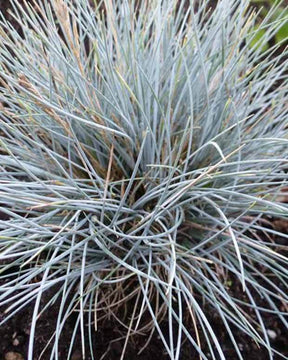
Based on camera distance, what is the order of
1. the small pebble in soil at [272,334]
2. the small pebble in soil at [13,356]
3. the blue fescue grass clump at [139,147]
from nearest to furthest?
the blue fescue grass clump at [139,147] < the small pebble in soil at [13,356] < the small pebble in soil at [272,334]

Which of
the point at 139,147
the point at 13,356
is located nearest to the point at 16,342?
the point at 13,356

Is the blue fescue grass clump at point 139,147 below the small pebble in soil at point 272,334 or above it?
above

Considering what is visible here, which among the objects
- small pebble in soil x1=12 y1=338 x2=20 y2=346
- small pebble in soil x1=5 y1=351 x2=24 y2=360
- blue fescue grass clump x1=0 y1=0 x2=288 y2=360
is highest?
blue fescue grass clump x1=0 y1=0 x2=288 y2=360

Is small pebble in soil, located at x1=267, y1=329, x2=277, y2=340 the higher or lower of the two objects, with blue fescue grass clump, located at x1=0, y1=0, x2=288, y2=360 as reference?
lower

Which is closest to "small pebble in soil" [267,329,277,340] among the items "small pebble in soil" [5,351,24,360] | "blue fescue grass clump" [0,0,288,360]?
"blue fescue grass clump" [0,0,288,360]

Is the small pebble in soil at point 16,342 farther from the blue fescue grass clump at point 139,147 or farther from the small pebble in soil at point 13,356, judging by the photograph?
the blue fescue grass clump at point 139,147

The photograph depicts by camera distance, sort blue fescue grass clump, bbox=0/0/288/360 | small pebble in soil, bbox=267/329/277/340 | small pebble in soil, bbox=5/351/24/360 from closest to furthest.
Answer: blue fescue grass clump, bbox=0/0/288/360 → small pebble in soil, bbox=5/351/24/360 → small pebble in soil, bbox=267/329/277/340

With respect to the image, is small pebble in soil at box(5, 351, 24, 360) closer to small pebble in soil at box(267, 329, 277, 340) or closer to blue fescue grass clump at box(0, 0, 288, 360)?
blue fescue grass clump at box(0, 0, 288, 360)

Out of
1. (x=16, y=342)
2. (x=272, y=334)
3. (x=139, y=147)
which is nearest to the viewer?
(x=139, y=147)

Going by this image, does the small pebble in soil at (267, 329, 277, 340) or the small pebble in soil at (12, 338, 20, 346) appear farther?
the small pebble in soil at (267, 329, 277, 340)

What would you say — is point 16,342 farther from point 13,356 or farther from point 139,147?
point 139,147

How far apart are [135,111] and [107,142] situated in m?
0.10

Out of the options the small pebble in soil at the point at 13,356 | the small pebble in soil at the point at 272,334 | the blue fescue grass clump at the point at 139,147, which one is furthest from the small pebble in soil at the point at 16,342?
the small pebble in soil at the point at 272,334

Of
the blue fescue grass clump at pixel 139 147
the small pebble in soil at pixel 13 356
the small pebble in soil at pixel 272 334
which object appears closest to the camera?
the blue fescue grass clump at pixel 139 147
